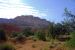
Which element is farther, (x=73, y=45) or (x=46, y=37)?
(x=46, y=37)

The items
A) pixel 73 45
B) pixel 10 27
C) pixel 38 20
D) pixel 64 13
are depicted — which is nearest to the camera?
pixel 73 45

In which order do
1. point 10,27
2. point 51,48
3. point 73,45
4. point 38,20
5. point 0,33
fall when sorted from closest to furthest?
1. point 73,45
2. point 51,48
3. point 0,33
4. point 10,27
5. point 38,20

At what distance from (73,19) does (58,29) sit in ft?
85.7

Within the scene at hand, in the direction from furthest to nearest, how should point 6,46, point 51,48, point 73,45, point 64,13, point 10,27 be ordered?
point 10,27
point 51,48
point 6,46
point 64,13
point 73,45

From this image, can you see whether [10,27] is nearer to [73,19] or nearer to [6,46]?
[6,46]

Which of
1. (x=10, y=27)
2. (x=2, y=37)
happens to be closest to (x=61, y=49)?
(x=2, y=37)

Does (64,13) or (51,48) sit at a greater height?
(64,13)

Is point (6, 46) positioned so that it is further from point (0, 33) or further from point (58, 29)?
point (58, 29)

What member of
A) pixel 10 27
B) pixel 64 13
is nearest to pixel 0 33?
pixel 64 13

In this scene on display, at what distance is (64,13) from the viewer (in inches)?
595

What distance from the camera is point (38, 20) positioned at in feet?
361

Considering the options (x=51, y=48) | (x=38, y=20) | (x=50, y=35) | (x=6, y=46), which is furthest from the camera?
(x=38, y=20)

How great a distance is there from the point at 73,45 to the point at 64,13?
2.18 meters

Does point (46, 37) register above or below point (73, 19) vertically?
below
